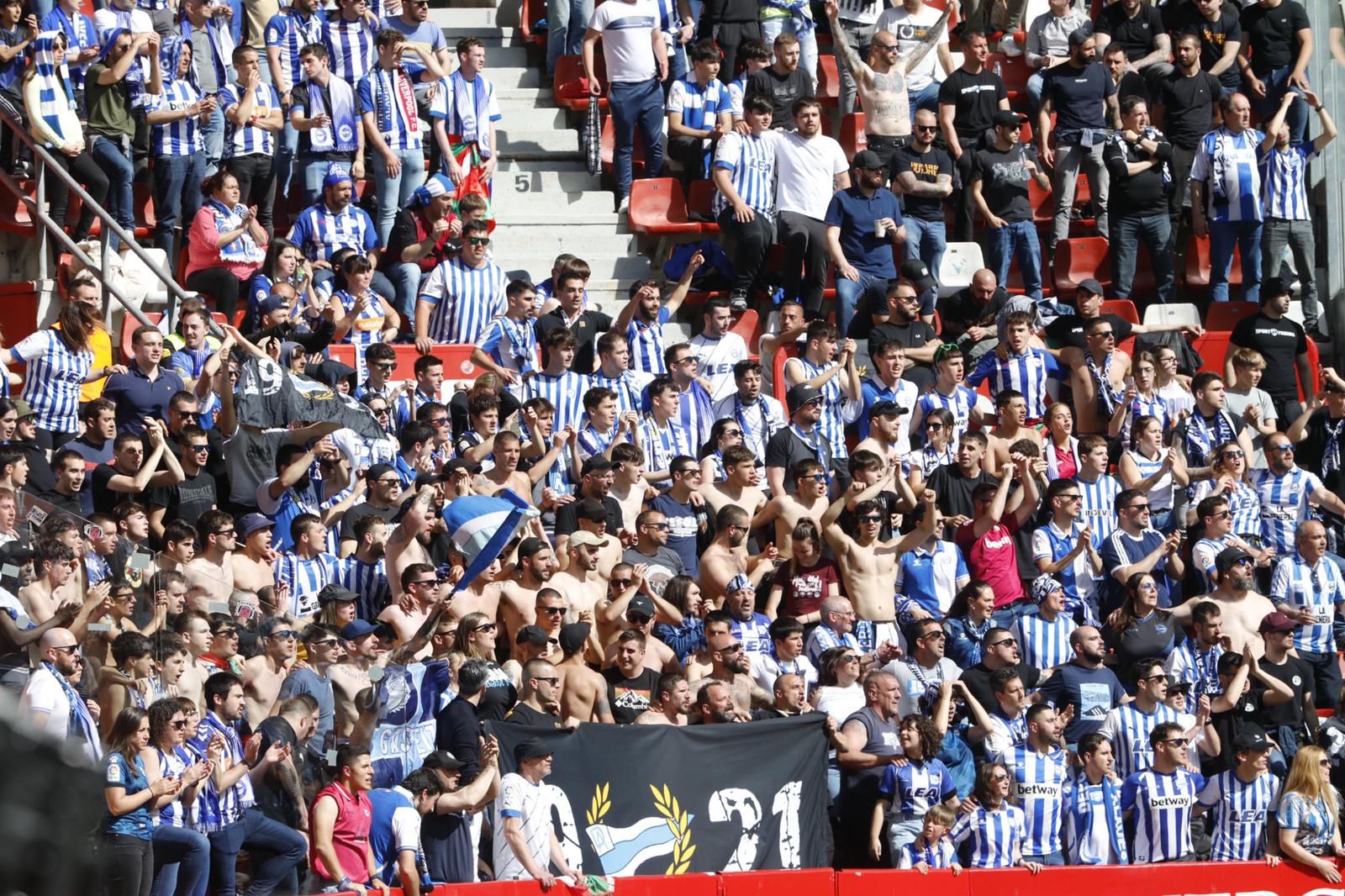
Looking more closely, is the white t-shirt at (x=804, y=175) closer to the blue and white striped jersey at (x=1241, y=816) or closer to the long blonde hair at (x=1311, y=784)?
the blue and white striped jersey at (x=1241, y=816)

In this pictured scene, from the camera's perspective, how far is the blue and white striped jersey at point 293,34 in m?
15.1

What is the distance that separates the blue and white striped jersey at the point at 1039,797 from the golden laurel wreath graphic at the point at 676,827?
202cm

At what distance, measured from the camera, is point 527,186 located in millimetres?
16266

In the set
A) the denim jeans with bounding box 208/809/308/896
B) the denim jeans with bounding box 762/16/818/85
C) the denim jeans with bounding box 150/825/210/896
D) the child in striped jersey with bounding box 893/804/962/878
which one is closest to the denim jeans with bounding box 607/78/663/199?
the denim jeans with bounding box 762/16/818/85

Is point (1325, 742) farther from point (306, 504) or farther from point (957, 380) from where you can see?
point (306, 504)

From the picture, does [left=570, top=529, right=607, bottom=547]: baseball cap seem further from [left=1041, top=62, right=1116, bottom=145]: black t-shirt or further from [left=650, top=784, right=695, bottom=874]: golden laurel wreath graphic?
[left=1041, top=62, right=1116, bottom=145]: black t-shirt

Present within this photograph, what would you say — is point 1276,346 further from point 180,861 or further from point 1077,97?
point 180,861

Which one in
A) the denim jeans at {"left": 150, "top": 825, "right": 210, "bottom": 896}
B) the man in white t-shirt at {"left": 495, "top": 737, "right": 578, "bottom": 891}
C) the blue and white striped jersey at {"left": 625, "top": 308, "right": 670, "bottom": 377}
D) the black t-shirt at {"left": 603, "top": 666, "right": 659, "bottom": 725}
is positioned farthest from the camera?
the blue and white striped jersey at {"left": 625, "top": 308, "right": 670, "bottom": 377}

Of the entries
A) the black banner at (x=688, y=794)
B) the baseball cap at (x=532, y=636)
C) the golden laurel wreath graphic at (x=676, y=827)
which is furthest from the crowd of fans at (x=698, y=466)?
the golden laurel wreath graphic at (x=676, y=827)

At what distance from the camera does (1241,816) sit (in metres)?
10.9

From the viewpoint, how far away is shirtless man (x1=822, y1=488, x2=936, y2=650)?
11.6m

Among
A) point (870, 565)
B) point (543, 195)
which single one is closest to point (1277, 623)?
point (870, 565)

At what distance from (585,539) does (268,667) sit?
2232mm

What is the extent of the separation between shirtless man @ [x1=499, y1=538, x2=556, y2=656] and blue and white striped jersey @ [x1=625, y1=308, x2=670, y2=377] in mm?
2855
